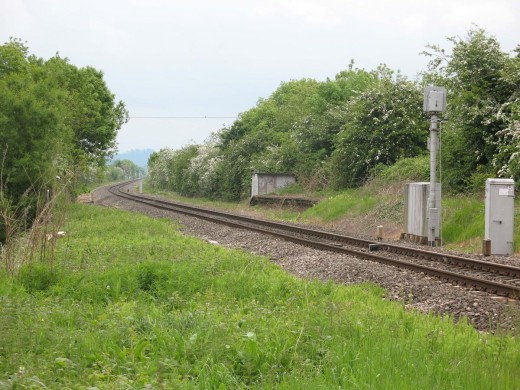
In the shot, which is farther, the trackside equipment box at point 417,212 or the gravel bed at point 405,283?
the trackside equipment box at point 417,212

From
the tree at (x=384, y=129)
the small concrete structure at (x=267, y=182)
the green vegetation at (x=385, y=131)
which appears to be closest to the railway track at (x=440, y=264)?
the green vegetation at (x=385, y=131)

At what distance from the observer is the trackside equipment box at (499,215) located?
17.0m

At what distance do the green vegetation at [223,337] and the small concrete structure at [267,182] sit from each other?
33258 millimetres

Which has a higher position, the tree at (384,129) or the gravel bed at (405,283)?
the tree at (384,129)

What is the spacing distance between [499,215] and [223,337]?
39.2 ft

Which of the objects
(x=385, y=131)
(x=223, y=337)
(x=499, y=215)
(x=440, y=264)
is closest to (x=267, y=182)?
(x=385, y=131)

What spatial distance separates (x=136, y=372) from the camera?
612 centimetres

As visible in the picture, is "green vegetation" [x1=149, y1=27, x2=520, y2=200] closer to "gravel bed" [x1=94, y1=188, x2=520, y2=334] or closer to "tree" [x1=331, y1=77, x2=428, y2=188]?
"tree" [x1=331, y1=77, x2=428, y2=188]

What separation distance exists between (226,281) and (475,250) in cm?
951

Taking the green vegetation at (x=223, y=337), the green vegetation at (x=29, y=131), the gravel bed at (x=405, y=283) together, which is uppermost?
the green vegetation at (x=29, y=131)

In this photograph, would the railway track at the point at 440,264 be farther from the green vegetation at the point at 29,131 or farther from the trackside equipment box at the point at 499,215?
the green vegetation at the point at 29,131

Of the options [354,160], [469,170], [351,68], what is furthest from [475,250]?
[351,68]

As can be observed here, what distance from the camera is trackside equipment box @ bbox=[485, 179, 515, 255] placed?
55.8ft

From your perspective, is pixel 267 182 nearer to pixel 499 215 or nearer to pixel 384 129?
pixel 384 129
